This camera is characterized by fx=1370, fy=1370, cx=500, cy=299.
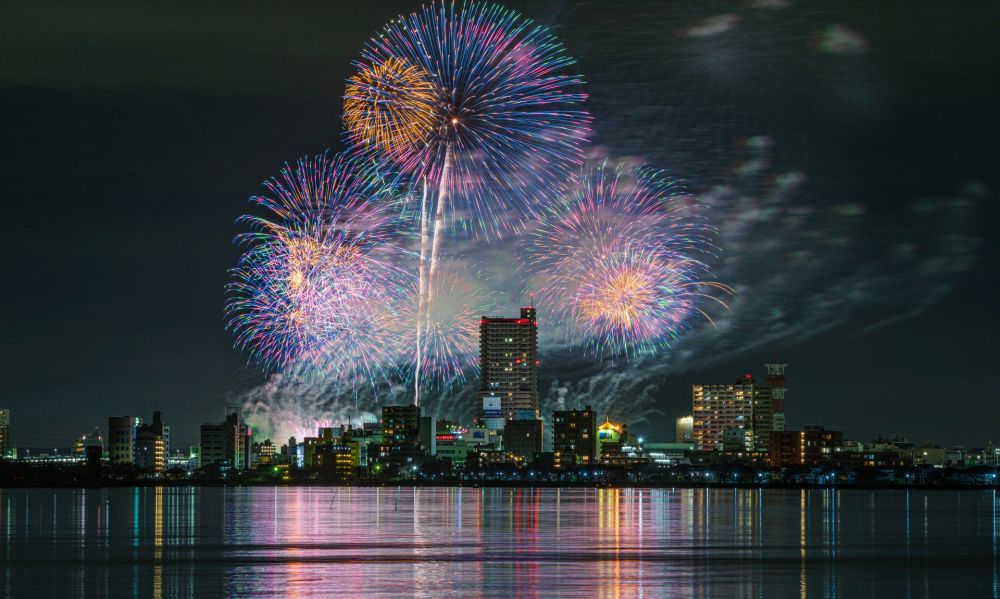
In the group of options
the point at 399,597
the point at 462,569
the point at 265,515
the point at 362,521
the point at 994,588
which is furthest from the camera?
the point at 265,515

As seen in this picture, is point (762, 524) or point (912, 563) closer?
point (912, 563)

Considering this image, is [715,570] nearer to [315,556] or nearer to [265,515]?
[315,556]

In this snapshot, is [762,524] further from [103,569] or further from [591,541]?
[103,569]

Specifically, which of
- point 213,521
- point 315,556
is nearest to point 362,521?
point 213,521

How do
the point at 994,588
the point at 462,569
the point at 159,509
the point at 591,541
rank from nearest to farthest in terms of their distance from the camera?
the point at 994,588 < the point at 462,569 < the point at 591,541 < the point at 159,509

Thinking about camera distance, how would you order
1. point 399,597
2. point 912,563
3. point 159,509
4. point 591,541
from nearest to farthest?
point 399,597, point 912,563, point 591,541, point 159,509

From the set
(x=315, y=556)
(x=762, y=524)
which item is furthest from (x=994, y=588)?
(x=762, y=524)
